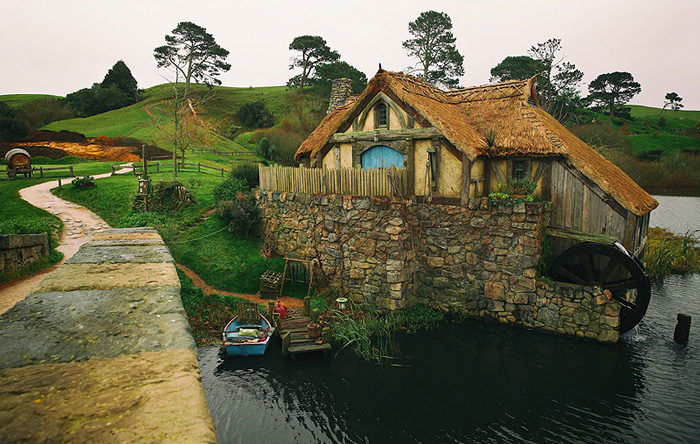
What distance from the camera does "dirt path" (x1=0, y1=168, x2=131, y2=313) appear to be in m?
8.53

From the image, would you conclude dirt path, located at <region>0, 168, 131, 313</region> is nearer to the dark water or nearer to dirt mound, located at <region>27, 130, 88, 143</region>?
the dark water

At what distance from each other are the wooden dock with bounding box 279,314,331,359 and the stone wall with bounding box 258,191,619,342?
9.53ft

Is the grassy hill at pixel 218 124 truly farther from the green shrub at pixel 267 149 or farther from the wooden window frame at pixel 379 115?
the wooden window frame at pixel 379 115

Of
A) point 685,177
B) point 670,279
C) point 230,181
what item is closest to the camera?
point 670,279

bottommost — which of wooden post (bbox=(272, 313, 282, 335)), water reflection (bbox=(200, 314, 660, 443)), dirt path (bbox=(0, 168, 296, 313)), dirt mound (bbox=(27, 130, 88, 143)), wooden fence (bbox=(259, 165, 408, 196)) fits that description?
water reflection (bbox=(200, 314, 660, 443))

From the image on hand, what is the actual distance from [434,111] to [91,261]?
12796mm

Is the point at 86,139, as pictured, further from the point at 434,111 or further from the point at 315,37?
the point at 434,111

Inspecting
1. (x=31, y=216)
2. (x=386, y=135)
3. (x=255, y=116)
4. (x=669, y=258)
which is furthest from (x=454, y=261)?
(x=255, y=116)

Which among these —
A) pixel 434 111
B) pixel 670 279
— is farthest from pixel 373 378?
pixel 670 279

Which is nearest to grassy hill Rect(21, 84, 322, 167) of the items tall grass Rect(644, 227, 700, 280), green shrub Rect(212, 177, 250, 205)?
green shrub Rect(212, 177, 250, 205)

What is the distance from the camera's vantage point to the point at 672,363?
38.6 feet

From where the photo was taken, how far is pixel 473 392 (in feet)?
34.8

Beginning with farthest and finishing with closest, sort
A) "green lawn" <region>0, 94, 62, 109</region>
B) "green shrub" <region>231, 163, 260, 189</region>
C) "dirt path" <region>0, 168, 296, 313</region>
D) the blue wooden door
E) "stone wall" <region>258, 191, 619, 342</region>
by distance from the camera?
"green lawn" <region>0, 94, 62, 109</region>
"green shrub" <region>231, 163, 260, 189</region>
the blue wooden door
"stone wall" <region>258, 191, 619, 342</region>
"dirt path" <region>0, 168, 296, 313</region>

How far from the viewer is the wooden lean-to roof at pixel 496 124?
45.0 feet
